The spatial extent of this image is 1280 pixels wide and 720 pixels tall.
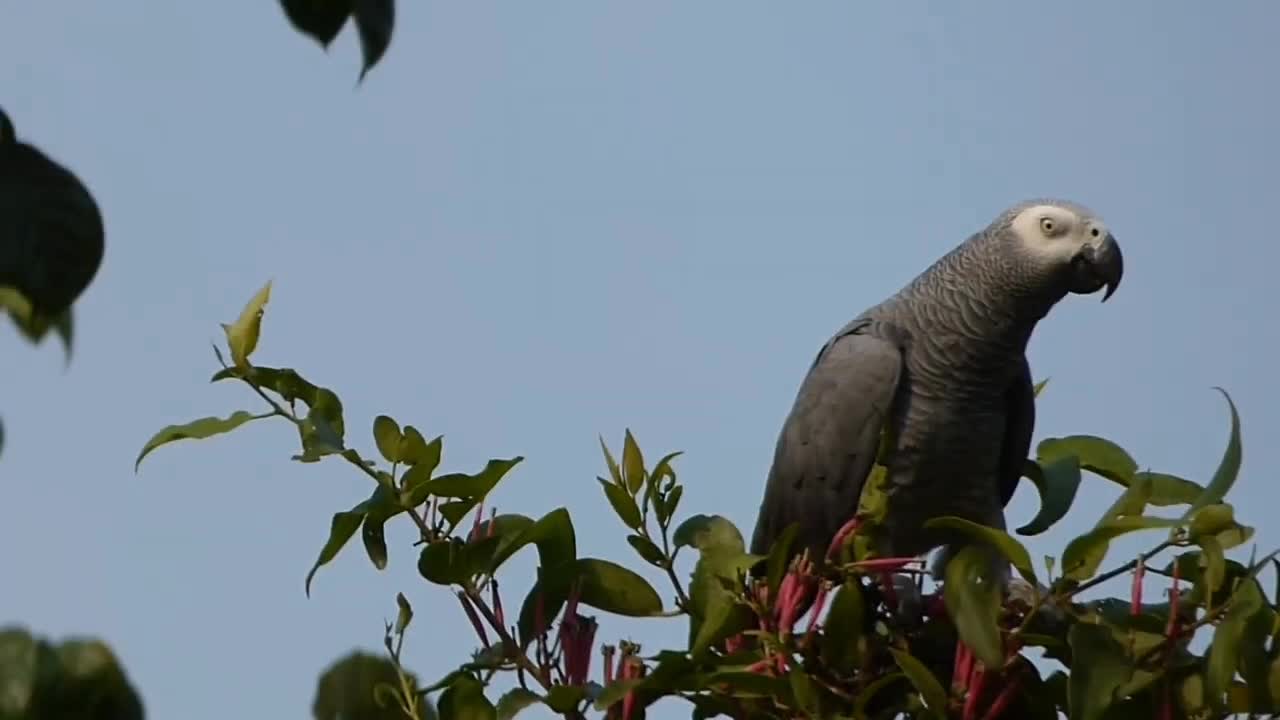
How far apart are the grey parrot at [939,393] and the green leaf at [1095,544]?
5.67 feet

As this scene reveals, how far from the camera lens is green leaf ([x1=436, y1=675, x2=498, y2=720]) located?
9.83 feet

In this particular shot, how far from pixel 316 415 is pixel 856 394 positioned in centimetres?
207

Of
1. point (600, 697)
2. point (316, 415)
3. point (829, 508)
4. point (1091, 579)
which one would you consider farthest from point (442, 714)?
point (829, 508)

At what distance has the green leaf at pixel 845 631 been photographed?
3.10 meters

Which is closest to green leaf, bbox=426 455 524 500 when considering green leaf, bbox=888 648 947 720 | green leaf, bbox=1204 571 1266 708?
green leaf, bbox=888 648 947 720

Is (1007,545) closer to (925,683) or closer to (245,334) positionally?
(925,683)

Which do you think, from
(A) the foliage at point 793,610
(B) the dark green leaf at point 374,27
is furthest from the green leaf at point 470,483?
(B) the dark green leaf at point 374,27

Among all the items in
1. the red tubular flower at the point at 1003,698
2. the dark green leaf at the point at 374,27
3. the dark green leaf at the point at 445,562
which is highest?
the dark green leaf at the point at 374,27

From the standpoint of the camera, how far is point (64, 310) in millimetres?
824

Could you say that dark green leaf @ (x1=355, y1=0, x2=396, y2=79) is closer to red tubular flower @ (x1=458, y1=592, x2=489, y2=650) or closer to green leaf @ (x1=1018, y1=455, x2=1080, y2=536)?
red tubular flower @ (x1=458, y1=592, x2=489, y2=650)

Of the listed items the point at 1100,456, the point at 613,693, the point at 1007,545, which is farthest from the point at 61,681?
the point at 1100,456

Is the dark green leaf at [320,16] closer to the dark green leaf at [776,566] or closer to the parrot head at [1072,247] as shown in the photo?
the dark green leaf at [776,566]

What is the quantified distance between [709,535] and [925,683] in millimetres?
502

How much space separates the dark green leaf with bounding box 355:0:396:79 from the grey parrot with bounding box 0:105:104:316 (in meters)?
0.16
